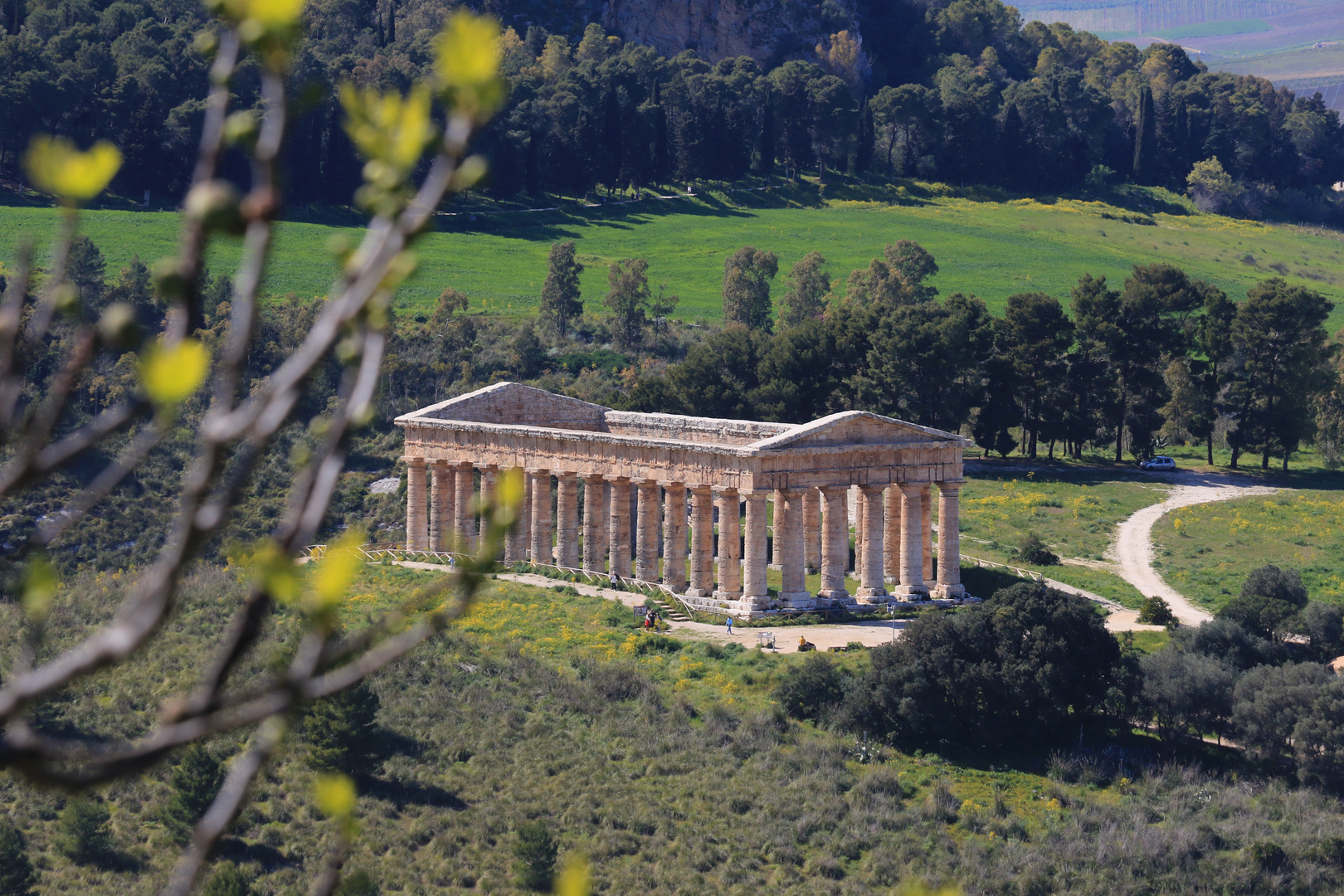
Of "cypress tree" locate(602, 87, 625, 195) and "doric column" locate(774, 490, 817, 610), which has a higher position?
"cypress tree" locate(602, 87, 625, 195)

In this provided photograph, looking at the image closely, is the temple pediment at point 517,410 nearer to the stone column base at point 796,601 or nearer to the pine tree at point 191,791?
the stone column base at point 796,601

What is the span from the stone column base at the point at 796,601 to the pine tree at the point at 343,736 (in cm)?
1796

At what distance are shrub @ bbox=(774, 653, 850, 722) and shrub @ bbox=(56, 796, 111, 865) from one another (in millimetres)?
20536

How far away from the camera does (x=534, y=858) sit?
4247cm

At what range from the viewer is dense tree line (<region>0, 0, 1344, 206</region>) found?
5094 inches

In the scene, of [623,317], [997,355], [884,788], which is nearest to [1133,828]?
[884,788]

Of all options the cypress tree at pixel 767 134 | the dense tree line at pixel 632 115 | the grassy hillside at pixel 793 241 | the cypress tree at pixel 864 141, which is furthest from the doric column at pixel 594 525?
the cypress tree at pixel 864 141

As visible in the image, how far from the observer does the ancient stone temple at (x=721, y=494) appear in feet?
201

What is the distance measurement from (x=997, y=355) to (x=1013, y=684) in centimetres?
4268

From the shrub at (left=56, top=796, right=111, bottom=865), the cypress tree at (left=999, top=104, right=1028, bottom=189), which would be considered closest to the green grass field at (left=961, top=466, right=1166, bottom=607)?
the shrub at (left=56, top=796, right=111, bottom=865)

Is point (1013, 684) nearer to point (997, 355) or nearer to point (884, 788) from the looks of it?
point (884, 788)

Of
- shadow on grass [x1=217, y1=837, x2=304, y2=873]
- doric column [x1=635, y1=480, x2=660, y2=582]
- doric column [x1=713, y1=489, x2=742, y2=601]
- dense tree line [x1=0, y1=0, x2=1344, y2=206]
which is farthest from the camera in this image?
dense tree line [x1=0, y1=0, x2=1344, y2=206]

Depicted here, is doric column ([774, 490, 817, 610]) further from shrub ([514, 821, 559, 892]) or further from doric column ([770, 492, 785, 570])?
shrub ([514, 821, 559, 892])

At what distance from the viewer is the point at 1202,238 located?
155 meters
